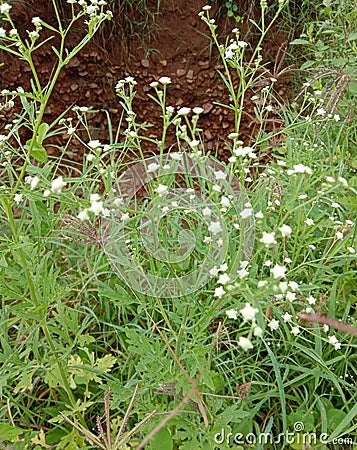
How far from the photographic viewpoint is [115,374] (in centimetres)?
152

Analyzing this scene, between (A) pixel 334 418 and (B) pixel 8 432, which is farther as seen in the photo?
(A) pixel 334 418

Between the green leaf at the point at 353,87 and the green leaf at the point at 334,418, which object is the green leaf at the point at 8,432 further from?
A: the green leaf at the point at 353,87

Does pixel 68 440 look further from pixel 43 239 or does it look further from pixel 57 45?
pixel 57 45

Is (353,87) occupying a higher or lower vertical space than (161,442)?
higher

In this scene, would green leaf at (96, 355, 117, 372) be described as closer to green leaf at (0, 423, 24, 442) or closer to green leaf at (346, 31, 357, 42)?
green leaf at (0, 423, 24, 442)

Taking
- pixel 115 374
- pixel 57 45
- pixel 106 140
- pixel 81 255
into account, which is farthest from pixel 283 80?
pixel 115 374

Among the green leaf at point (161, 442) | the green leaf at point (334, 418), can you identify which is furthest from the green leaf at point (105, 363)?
the green leaf at point (334, 418)

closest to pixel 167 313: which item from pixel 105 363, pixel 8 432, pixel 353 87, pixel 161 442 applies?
pixel 105 363

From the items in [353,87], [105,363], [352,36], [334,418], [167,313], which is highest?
[352,36]

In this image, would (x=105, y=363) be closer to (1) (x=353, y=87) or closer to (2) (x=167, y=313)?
(2) (x=167, y=313)

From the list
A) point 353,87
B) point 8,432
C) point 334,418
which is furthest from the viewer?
point 353,87

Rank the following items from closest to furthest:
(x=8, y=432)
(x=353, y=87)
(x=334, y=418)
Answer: (x=8, y=432), (x=334, y=418), (x=353, y=87)

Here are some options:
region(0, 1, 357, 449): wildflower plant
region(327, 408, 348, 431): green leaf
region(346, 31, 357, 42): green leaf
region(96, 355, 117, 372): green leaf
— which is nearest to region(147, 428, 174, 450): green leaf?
region(0, 1, 357, 449): wildflower plant

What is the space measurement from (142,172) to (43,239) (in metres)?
0.89
